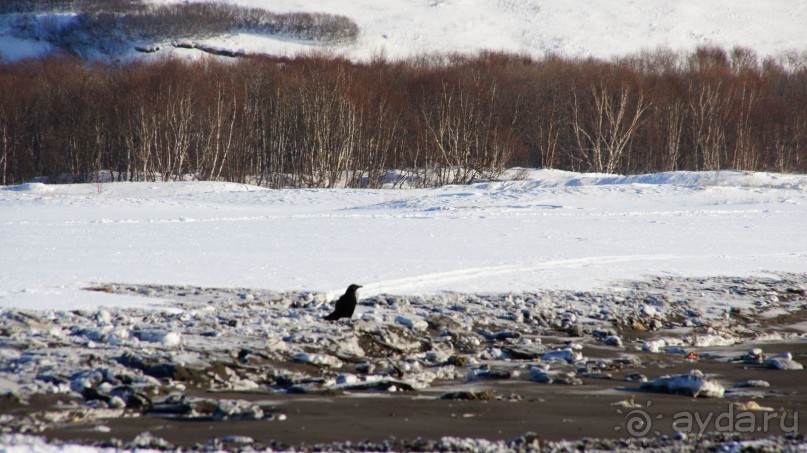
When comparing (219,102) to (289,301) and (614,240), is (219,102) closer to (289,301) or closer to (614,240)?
(614,240)

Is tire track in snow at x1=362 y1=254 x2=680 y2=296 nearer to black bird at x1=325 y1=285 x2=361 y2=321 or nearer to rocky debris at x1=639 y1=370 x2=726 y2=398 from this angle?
black bird at x1=325 y1=285 x2=361 y2=321

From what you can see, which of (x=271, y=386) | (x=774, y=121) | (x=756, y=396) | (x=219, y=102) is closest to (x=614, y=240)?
(x=756, y=396)

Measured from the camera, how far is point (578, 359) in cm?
807

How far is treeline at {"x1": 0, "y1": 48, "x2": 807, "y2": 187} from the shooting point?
49906 mm

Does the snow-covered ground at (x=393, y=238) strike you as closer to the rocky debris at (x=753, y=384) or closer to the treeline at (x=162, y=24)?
the rocky debris at (x=753, y=384)

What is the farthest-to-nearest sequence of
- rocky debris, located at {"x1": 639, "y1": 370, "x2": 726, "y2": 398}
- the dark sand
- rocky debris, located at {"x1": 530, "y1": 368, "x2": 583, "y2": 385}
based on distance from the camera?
rocky debris, located at {"x1": 530, "y1": 368, "x2": 583, "y2": 385}
rocky debris, located at {"x1": 639, "y1": 370, "x2": 726, "y2": 398}
the dark sand

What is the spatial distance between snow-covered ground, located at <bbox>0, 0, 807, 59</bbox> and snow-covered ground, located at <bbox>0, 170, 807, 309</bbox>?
50.5 meters

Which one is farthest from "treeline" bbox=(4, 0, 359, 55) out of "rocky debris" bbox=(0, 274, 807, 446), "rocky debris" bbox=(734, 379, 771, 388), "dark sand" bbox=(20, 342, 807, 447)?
"dark sand" bbox=(20, 342, 807, 447)

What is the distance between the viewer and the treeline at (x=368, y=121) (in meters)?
49.9

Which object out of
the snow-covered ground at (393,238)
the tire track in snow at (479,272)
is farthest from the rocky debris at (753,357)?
the tire track in snow at (479,272)

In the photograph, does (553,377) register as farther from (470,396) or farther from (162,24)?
(162,24)

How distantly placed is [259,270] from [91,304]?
12.3 feet

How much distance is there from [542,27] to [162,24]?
39417 millimetres

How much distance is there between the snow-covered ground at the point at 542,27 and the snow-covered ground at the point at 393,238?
166 feet
